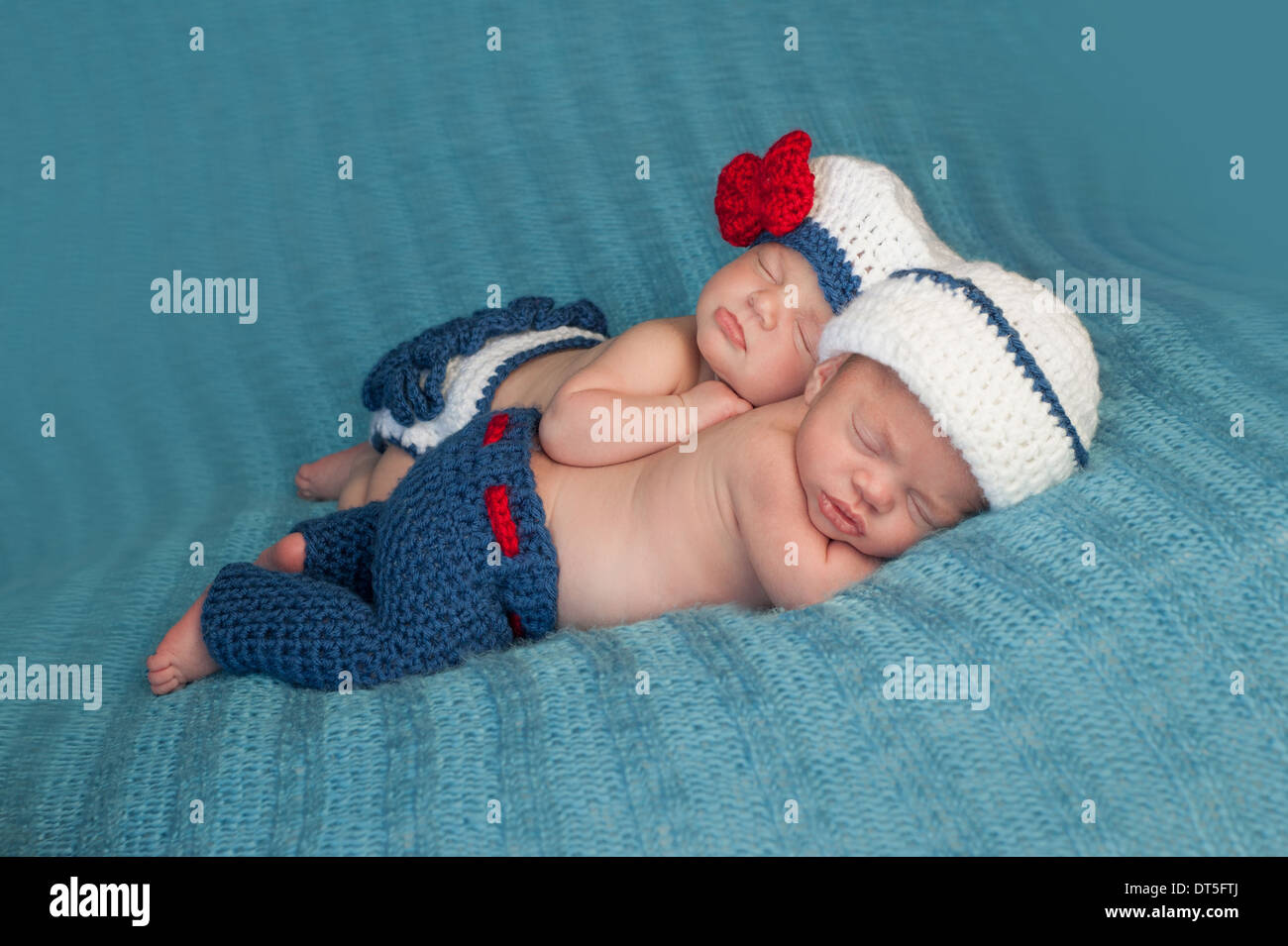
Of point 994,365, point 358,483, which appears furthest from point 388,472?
point 994,365

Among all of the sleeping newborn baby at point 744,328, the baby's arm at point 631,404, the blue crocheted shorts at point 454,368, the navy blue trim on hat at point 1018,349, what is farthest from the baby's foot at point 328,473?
the navy blue trim on hat at point 1018,349

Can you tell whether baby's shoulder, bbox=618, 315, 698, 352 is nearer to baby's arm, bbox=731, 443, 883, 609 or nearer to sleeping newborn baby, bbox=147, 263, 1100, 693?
sleeping newborn baby, bbox=147, 263, 1100, 693

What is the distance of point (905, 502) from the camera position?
55.1 inches

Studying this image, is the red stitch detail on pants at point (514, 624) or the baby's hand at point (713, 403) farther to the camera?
the baby's hand at point (713, 403)

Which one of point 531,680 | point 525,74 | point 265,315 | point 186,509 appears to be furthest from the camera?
point 525,74

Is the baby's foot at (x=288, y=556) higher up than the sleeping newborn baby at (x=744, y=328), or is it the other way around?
the sleeping newborn baby at (x=744, y=328)

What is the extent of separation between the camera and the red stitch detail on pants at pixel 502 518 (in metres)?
1.49

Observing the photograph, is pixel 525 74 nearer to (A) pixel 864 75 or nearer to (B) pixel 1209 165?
(A) pixel 864 75

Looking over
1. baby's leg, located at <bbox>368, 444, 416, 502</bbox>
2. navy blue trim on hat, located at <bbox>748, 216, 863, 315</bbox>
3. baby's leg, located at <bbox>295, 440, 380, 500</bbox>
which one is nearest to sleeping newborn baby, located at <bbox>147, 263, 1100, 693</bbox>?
navy blue trim on hat, located at <bbox>748, 216, 863, 315</bbox>

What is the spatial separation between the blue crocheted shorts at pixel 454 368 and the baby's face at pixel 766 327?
0.35 meters

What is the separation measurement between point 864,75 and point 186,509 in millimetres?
1721

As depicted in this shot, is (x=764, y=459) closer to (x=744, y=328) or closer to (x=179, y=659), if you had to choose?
(x=744, y=328)

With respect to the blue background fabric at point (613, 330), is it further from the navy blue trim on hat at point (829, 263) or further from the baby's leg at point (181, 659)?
the navy blue trim on hat at point (829, 263)
